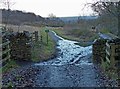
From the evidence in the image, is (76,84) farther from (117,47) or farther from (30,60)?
(30,60)

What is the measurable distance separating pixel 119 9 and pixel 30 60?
5.63 meters

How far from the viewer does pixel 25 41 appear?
693 inches

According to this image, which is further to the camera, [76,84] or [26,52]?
[26,52]

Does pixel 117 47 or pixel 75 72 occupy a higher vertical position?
pixel 117 47

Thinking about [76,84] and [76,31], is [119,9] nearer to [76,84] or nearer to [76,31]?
[76,84]

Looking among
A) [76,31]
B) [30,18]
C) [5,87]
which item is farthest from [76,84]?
[30,18]

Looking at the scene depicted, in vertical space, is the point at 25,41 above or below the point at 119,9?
below

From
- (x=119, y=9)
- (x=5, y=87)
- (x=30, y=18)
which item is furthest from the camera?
(x=30, y=18)

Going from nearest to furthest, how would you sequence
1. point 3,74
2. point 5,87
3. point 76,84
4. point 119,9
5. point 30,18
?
point 5,87 < point 76,84 < point 3,74 < point 119,9 < point 30,18

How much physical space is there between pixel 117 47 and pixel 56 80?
3272mm

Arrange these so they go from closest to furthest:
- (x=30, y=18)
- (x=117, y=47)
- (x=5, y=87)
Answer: (x=5, y=87)
(x=117, y=47)
(x=30, y=18)

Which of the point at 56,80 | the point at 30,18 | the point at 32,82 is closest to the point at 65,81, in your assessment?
the point at 56,80

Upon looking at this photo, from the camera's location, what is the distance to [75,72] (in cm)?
1250

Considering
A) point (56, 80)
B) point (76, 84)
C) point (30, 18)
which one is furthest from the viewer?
point (30, 18)
